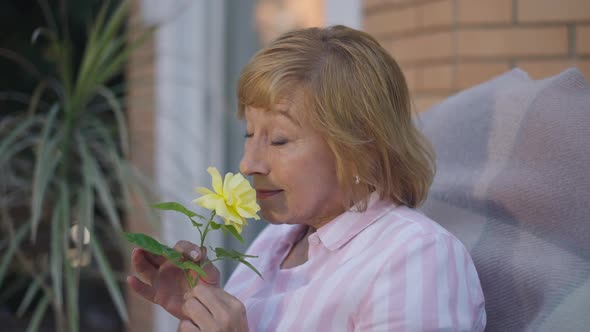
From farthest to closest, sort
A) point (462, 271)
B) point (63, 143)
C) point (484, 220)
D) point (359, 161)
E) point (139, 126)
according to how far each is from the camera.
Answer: point (139, 126), point (63, 143), point (484, 220), point (359, 161), point (462, 271)

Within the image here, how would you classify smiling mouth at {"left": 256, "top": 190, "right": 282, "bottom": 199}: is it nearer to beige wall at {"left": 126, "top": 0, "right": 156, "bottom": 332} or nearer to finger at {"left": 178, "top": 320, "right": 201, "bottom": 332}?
finger at {"left": 178, "top": 320, "right": 201, "bottom": 332}

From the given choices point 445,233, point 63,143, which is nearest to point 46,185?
point 63,143

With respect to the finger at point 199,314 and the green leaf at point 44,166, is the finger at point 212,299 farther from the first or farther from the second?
the green leaf at point 44,166

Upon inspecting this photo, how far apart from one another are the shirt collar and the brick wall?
1261mm

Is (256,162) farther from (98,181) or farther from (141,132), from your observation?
(141,132)

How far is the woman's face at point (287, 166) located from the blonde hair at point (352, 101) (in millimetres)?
19

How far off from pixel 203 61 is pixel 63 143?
146 centimetres

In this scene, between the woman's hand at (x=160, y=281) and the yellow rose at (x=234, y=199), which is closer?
the yellow rose at (x=234, y=199)

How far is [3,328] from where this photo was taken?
4.59m

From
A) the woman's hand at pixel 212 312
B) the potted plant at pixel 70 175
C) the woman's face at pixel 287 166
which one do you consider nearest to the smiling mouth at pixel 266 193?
the woman's face at pixel 287 166

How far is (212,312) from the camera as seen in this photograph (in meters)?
1.23

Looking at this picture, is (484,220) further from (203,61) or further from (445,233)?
(203,61)

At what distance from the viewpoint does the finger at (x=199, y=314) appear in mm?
1222

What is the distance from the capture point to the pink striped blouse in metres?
1.21
